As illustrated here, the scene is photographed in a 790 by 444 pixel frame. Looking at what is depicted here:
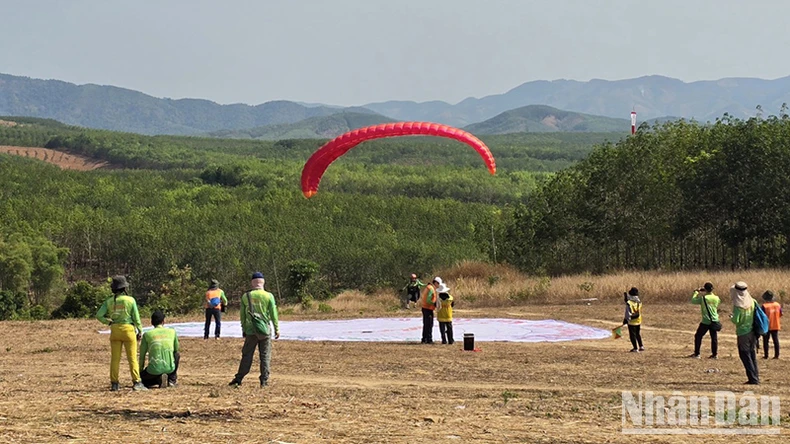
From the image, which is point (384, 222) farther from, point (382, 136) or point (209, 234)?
point (382, 136)

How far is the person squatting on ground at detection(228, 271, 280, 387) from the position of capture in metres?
14.4

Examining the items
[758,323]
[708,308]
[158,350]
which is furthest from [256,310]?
[708,308]

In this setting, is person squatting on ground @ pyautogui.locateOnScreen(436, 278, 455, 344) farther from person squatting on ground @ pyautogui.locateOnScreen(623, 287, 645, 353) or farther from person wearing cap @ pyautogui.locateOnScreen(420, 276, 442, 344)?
person squatting on ground @ pyautogui.locateOnScreen(623, 287, 645, 353)

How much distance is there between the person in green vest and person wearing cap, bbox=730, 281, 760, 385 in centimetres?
851

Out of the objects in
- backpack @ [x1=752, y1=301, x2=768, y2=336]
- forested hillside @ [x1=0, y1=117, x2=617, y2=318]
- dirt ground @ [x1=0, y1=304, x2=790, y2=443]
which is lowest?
dirt ground @ [x1=0, y1=304, x2=790, y2=443]

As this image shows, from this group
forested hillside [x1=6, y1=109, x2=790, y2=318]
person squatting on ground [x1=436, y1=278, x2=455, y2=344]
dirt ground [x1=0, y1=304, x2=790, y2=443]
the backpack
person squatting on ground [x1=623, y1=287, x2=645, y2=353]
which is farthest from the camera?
forested hillside [x1=6, y1=109, x2=790, y2=318]

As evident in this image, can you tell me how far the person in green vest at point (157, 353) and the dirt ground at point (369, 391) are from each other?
394mm

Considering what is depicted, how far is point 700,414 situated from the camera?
12305 millimetres

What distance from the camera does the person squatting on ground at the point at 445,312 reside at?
2197cm

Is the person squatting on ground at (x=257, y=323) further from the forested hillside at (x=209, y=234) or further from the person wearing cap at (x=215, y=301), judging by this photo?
the forested hillside at (x=209, y=234)

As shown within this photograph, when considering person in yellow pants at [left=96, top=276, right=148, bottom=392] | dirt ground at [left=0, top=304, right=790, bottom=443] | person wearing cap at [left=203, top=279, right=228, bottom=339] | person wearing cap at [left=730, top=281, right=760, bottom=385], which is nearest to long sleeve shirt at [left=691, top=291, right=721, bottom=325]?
dirt ground at [left=0, top=304, right=790, bottom=443]

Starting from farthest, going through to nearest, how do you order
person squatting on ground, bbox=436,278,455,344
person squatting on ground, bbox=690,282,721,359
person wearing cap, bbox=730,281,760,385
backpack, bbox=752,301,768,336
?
1. person squatting on ground, bbox=436,278,455,344
2. person squatting on ground, bbox=690,282,721,359
3. backpack, bbox=752,301,768,336
4. person wearing cap, bbox=730,281,760,385

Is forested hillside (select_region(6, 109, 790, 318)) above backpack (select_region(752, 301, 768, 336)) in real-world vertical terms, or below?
above

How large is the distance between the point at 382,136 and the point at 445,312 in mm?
10126
